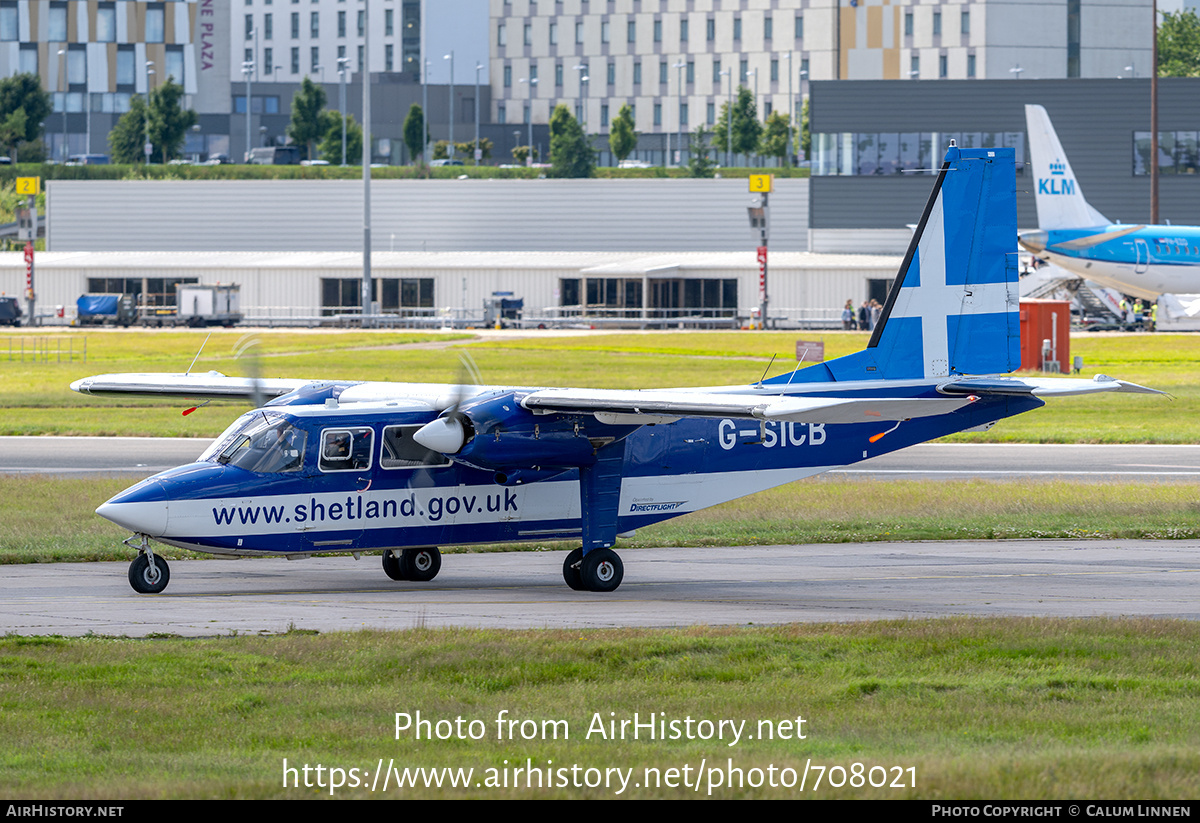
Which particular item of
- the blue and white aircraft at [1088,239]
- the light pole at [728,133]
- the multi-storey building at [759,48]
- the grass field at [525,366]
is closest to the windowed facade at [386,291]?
the grass field at [525,366]

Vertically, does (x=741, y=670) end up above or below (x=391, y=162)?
below

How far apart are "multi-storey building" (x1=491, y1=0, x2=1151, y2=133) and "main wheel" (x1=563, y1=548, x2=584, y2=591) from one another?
A: 5198 inches

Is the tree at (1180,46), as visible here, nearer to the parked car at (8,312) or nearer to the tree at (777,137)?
the tree at (777,137)

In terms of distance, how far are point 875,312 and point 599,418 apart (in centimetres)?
7229

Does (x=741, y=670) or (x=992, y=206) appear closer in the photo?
(x=741, y=670)

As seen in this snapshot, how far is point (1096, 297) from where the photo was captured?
3374 inches

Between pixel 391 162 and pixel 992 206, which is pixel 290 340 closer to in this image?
pixel 992 206

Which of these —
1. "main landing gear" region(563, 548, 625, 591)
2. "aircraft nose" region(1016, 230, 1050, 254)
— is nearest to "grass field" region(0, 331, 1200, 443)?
"aircraft nose" region(1016, 230, 1050, 254)

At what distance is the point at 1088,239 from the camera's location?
62.9 meters

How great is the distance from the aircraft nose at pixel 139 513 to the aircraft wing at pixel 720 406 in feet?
15.6

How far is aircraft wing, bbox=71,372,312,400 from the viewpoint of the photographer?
74.5 ft

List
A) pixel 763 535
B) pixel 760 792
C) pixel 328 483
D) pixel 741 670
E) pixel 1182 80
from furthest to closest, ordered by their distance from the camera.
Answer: pixel 1182 80
pixel 763 535
pixel 328 483
pixel 741 670
pixel 760 792

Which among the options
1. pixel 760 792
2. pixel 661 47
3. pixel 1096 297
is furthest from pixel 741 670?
pixel 661 47

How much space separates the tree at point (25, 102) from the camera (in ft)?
495
